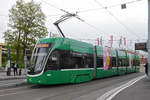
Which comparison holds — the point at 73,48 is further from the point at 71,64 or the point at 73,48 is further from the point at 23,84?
the point at 23,84

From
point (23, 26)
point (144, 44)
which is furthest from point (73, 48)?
point (23, 26)

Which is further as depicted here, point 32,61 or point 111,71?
point 111,71

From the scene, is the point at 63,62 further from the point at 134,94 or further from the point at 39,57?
the point at 134,94

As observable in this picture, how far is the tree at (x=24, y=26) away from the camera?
3222 cm

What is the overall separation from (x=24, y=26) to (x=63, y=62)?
64.2ft

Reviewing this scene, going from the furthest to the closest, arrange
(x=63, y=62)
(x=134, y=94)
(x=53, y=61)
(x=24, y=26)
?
(x=24, y=26) → (x=63, y=62) → (x=53, y=61) → (x=134, y=94)

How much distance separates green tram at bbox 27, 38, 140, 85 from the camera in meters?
13.1

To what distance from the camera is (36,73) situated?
1305 cm

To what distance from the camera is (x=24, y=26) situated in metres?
32.0

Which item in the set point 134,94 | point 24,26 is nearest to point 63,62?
point 134,94

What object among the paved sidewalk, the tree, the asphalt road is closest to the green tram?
the asphalt road

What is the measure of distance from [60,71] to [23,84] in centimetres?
360

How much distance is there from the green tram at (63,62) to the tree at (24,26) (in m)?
15.5

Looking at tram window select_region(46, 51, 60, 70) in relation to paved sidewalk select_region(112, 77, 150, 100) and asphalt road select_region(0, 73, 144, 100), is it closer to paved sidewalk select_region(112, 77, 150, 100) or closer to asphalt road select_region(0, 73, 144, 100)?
asphalt road select_region(0, 73, 144, 100)
